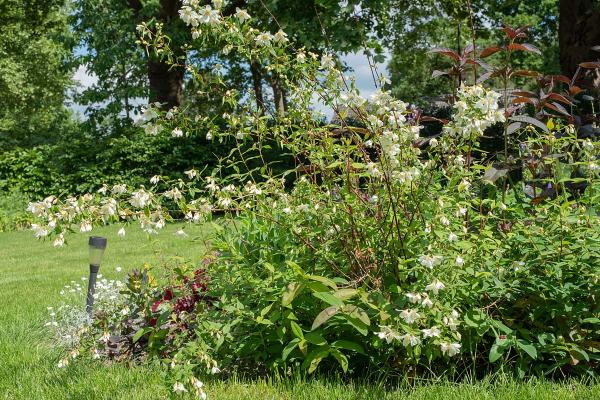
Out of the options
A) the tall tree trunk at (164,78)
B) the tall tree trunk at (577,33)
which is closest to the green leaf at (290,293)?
the tall tree trunk at (577,33)

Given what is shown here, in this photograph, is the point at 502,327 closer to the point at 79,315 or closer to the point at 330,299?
the point at 330,299

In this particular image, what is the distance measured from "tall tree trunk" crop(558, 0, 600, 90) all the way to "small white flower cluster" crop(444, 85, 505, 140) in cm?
612

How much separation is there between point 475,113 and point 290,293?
0.98 m


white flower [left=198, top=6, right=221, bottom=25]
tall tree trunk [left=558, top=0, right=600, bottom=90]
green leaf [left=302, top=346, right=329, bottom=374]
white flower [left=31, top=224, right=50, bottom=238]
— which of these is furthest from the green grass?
tall tree trunk [left=558, top=0, right=600, bottom=90]

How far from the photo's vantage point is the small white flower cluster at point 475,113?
213cm

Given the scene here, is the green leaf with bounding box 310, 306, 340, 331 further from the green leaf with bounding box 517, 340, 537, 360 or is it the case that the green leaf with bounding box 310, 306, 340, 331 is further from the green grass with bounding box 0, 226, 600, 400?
the green leaf with bounding box 517, 340, 537, 360

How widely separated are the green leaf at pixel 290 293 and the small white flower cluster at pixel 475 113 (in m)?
0.84

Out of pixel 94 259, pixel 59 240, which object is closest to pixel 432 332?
pixel 59 240

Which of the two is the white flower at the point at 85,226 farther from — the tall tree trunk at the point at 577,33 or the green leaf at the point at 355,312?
the tall tree trunk at the point at 577,33

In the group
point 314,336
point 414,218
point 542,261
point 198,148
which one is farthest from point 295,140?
point 198,148

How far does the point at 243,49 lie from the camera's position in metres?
2.81

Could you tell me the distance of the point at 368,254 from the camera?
2.71m

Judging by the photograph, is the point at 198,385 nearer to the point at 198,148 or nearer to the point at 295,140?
the point at 295,140

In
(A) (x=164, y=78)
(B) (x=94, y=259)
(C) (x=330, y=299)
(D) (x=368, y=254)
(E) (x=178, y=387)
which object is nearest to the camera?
(E) (x=178, y=387)
